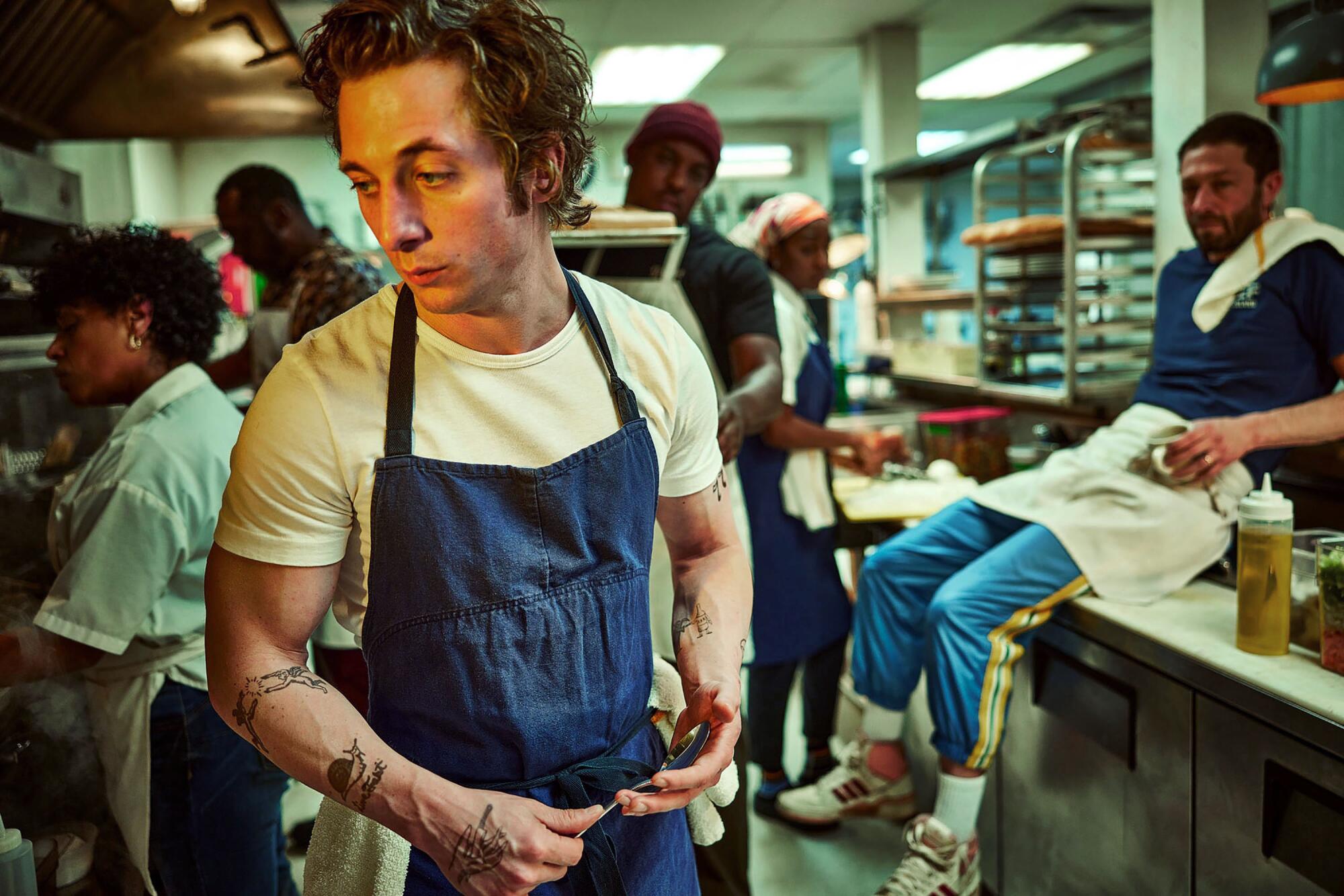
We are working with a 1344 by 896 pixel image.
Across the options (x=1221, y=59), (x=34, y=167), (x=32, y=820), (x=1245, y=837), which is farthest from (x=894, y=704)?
(x=34, y=167)

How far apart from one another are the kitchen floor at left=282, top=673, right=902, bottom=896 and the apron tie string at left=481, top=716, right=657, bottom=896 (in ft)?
5.55

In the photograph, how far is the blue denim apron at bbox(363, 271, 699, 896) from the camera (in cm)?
96

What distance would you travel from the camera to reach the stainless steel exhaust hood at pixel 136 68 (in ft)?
7.67

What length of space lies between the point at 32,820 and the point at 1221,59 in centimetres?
325

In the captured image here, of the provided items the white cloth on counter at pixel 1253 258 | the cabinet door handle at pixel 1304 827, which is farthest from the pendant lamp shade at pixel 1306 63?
the cabinet door handle at pixel 1304 827

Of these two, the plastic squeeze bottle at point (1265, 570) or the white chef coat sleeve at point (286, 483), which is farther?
the plastic squeeze bottle at point (1265, 570)

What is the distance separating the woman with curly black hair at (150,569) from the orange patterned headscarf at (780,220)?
178 cm

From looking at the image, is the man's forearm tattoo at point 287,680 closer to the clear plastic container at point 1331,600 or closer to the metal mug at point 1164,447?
the clear plastic container at point 1331,600

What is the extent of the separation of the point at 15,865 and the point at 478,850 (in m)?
0.59

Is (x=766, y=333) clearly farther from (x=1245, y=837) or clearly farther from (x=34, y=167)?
(x=34, y=167)

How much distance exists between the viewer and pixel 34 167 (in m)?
2.39

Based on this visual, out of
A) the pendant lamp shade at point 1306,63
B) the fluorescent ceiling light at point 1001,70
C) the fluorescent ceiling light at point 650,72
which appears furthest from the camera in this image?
the fluorescent ceiling light at point 1001,70

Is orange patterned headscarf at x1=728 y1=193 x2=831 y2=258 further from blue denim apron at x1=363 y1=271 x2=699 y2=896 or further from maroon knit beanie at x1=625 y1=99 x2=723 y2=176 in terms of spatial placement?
blue denim apron at x1=363 y1=271 x2=699 y2=896

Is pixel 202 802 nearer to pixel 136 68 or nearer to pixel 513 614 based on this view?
pixel 513 614
